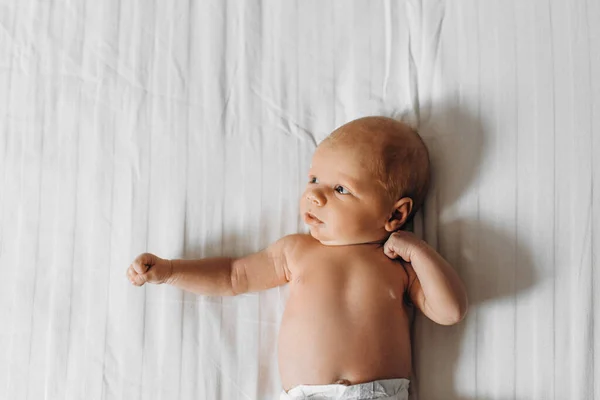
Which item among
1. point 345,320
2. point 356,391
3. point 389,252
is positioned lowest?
point 356,391

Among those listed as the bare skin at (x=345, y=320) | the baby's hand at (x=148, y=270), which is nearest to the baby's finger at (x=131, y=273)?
the baby's hand at (x=148, y=270)

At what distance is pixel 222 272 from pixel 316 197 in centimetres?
23

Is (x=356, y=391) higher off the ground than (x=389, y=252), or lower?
lower

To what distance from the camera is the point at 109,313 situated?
3.76ft

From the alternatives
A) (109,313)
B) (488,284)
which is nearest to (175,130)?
(109,313)

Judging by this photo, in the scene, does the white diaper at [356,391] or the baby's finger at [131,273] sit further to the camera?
the baby's finger at [131,273]

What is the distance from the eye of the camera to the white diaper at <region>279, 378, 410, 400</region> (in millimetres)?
952

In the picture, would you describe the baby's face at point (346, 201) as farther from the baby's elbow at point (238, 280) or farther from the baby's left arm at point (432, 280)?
the baby's elbow at point (238, 280)

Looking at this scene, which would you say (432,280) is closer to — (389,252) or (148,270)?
(389,252)

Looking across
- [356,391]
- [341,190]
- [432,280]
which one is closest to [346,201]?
[341,190]

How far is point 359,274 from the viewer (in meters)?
1.02

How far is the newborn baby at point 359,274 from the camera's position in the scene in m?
0.97

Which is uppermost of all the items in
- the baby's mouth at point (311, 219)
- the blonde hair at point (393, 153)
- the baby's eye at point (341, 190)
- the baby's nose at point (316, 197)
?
the blonde hair at point (393, 153)

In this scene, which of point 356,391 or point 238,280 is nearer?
A: point 356,391
